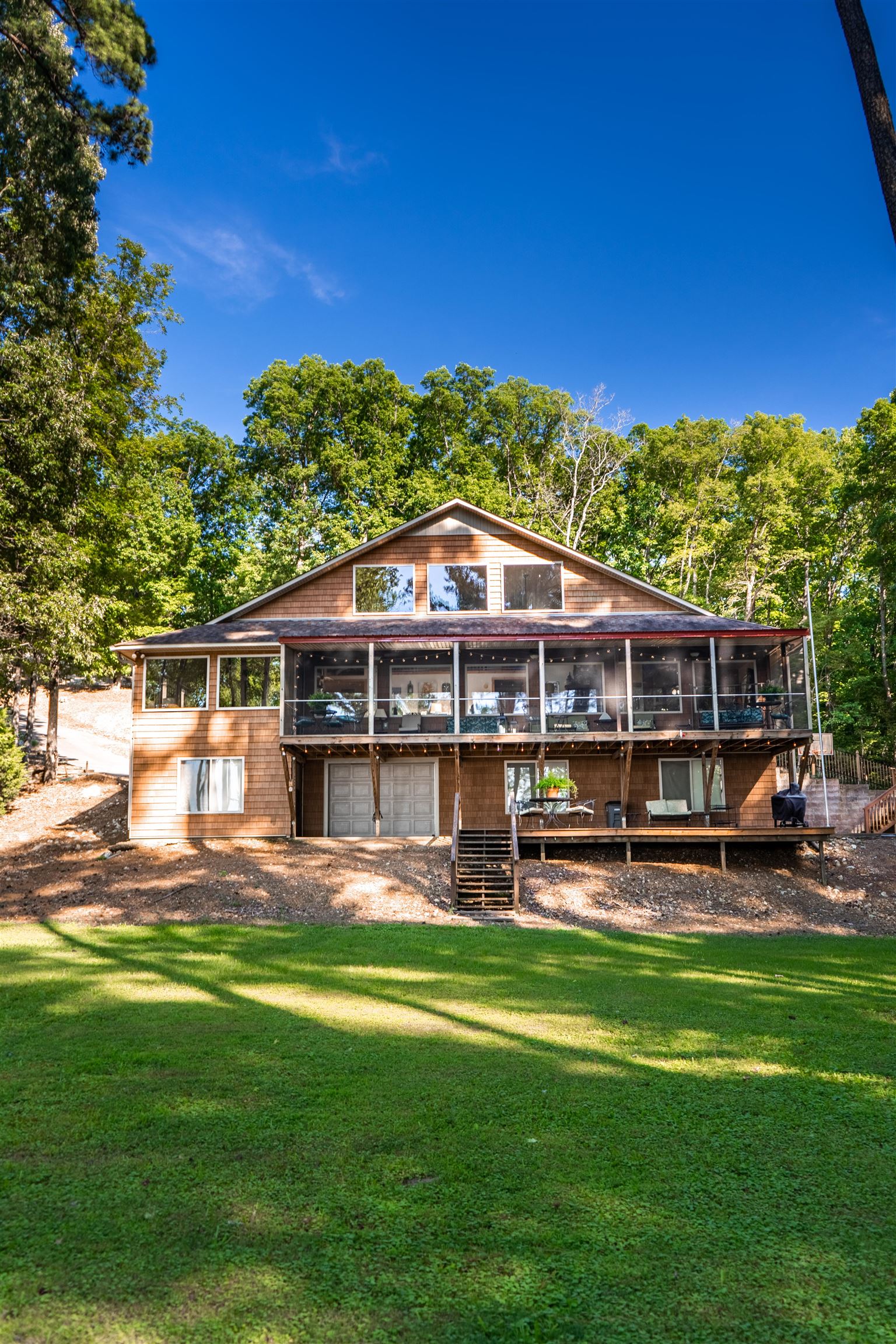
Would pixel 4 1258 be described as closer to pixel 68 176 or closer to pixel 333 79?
pixel 68 176

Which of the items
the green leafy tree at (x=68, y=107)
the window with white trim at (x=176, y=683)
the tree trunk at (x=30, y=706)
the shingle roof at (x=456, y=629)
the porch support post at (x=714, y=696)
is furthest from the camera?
the tree trunk at (x=30, y=706)

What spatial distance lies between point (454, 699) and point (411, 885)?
5117 mm

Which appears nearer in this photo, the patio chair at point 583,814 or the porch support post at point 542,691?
the porch support post at point 542,691

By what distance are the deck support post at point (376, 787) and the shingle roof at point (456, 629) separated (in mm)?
2799

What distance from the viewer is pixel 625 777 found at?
65.7ft

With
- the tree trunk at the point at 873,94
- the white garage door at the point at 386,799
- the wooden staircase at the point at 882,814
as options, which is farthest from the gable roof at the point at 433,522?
the tree trunk at the point at 873,94

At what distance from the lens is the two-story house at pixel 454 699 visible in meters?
20.0

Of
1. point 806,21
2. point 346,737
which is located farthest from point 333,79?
point 346,737

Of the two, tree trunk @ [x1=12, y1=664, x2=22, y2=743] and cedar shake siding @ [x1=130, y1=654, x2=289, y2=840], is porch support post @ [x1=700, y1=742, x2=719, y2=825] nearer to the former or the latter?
cedar shake siding @ [x1=130, y1=654, x2=289, y2=840]

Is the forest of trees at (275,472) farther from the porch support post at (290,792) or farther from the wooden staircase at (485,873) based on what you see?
the wooden staircase at (485,873)

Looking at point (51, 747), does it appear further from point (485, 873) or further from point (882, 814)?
point (882, 814)

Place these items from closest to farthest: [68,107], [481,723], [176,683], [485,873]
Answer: [68,107] → [485,873] → [481,723] → [176,683]

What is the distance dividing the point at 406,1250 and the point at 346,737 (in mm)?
16078

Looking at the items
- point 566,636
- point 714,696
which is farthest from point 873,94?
point 714,696
